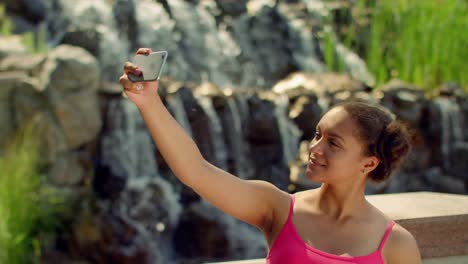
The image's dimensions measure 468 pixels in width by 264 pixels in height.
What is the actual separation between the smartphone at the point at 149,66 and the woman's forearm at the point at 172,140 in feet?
0.23

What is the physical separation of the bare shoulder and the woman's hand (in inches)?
26.2

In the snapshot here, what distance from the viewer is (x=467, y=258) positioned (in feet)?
8.33

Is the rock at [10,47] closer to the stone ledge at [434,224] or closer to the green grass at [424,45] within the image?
the green grass at [424,45]

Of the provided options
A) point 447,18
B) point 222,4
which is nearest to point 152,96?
point 447,18

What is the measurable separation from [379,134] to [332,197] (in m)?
0.20

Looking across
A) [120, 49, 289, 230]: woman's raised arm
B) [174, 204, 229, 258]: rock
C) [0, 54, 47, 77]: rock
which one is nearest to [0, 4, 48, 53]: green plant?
[0, 54, 47, 77]: rock

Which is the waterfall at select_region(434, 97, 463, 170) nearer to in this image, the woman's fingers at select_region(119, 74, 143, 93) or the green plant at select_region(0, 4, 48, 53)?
the green plant at select_region(0, 4, 48, 53)

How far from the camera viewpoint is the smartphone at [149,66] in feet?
4.82

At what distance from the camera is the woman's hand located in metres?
1.48

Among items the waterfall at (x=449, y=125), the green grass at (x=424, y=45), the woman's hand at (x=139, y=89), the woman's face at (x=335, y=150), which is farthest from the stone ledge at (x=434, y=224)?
the green grass at (x=424, y=45)

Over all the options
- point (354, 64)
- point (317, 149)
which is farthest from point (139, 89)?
point (354, 64)

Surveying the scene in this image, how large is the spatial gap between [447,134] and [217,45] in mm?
3523

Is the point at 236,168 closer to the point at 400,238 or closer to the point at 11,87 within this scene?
the point at 11,87

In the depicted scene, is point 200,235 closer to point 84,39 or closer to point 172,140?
point 84,39
